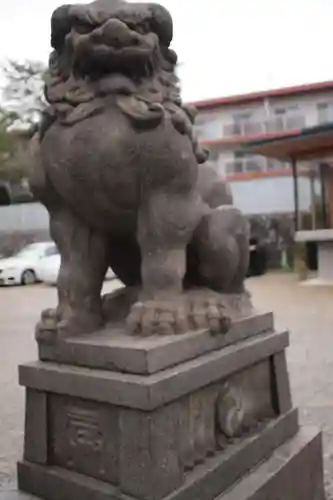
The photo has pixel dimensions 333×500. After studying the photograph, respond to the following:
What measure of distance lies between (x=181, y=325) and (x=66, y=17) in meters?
0.81

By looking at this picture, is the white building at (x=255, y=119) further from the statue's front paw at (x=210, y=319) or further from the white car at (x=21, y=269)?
the statue's front paw at (x=210, y=319)

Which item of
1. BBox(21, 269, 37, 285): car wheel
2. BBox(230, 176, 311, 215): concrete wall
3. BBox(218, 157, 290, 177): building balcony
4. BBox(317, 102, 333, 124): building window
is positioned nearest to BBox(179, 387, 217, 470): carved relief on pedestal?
BBox(21, 269, 37, 285): car wheel

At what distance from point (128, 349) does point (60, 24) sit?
81 cm

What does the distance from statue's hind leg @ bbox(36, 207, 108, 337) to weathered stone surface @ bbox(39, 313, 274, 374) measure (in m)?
0.06

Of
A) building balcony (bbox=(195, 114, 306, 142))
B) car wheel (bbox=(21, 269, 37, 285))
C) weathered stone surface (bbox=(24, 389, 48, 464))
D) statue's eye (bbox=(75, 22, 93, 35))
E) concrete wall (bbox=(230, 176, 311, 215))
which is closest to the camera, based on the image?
statue's eye (bbox=(75, 22, 93, 35))

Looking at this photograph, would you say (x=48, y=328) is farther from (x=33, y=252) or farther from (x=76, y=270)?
(x=33, y=252)

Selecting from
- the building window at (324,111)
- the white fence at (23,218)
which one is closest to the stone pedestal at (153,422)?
the white fence at (23,218)

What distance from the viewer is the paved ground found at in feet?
8.41

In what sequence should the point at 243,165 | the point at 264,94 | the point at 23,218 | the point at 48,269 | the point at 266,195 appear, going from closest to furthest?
the point at 48,269 → the point at 266,195 → the point at 23,218 → the point at 264,94 → the point at 243,165

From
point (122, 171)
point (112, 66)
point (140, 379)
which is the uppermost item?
point (112, 66)

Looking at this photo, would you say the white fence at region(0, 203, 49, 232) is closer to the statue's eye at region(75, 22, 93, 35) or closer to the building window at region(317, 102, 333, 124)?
the building window at region(317, 102, 333, 124)

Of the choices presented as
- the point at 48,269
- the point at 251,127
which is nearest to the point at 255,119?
the point at 251,127

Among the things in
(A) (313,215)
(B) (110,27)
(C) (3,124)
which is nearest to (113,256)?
(B) (110,27)

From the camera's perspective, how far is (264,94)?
55.3 ft
